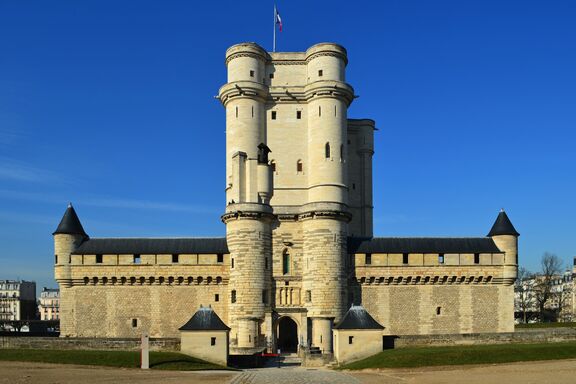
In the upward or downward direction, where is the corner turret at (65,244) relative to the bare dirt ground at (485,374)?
upward

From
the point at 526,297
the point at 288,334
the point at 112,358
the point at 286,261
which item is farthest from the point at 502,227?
the point at 526,297

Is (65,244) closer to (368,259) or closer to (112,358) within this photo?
(112,358)

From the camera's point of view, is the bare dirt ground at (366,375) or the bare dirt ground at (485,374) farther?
the bare dirt ground at (366,375)

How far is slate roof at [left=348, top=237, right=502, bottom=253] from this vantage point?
1972 inches

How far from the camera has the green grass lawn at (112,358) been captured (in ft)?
114

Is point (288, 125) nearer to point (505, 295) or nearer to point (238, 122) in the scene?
point (238, 122)

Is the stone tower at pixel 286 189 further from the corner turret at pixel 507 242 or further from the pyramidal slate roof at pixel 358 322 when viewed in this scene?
the corner turret at pixel 507 242

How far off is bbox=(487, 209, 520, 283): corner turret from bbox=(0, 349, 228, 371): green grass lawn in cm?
2400

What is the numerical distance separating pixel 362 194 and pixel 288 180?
27.1 feet

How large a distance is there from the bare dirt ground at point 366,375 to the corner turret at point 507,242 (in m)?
16.0

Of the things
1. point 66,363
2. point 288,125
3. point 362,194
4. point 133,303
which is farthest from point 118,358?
point 362,194

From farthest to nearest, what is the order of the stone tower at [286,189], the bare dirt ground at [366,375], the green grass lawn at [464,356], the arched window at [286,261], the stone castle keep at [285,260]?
the arched window at [286,261] < the stone castle keep at [285,260] < the stone tower at [286,189] < the green grass lawn at [464,356] < the bare dirt ground at [366,375]

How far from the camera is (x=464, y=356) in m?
34.8

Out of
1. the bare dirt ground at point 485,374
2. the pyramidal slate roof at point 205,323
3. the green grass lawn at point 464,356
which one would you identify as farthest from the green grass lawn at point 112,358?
the bare dirt ground at point 485,374
